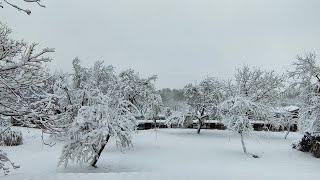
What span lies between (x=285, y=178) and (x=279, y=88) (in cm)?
2108

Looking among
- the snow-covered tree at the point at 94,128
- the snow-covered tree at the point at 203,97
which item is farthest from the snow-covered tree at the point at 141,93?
the snow-covered tree at the point at 94,128

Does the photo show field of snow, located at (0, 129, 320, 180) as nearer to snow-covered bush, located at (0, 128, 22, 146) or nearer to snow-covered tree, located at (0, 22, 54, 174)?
snow-covered bush, located at (0, 128, 22, 146)

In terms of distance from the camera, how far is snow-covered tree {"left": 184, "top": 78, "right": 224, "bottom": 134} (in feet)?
128

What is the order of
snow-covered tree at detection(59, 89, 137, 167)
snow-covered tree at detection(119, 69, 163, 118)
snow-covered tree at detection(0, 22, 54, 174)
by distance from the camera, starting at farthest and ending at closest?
snow-covered tree at detection(119, 69, 163, 118) < snow-covered tree at detection(59, 89, 137, 167) < snow-covered tree at detection(0, 22, 54, 174)

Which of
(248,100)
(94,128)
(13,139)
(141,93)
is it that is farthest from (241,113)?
(13,139)

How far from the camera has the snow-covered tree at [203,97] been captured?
128 ft

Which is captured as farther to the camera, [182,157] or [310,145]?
[310,145]

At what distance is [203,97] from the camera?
39656 mm

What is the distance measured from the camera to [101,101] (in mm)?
20969

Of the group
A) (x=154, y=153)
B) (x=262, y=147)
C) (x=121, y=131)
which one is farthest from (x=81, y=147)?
(x=262, y=147)

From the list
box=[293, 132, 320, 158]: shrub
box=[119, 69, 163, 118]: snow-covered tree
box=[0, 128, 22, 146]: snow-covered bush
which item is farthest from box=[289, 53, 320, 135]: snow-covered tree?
box=[0, 128, 22, 146]: snow-covered bush

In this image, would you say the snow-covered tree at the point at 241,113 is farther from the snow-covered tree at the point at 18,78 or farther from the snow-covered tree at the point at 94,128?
the snow-covered tree at the point at 18,78

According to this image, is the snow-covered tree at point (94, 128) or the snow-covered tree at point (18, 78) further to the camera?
the snow-covered tree at point (94, 128)

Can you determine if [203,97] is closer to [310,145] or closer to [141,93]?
[141,93]
